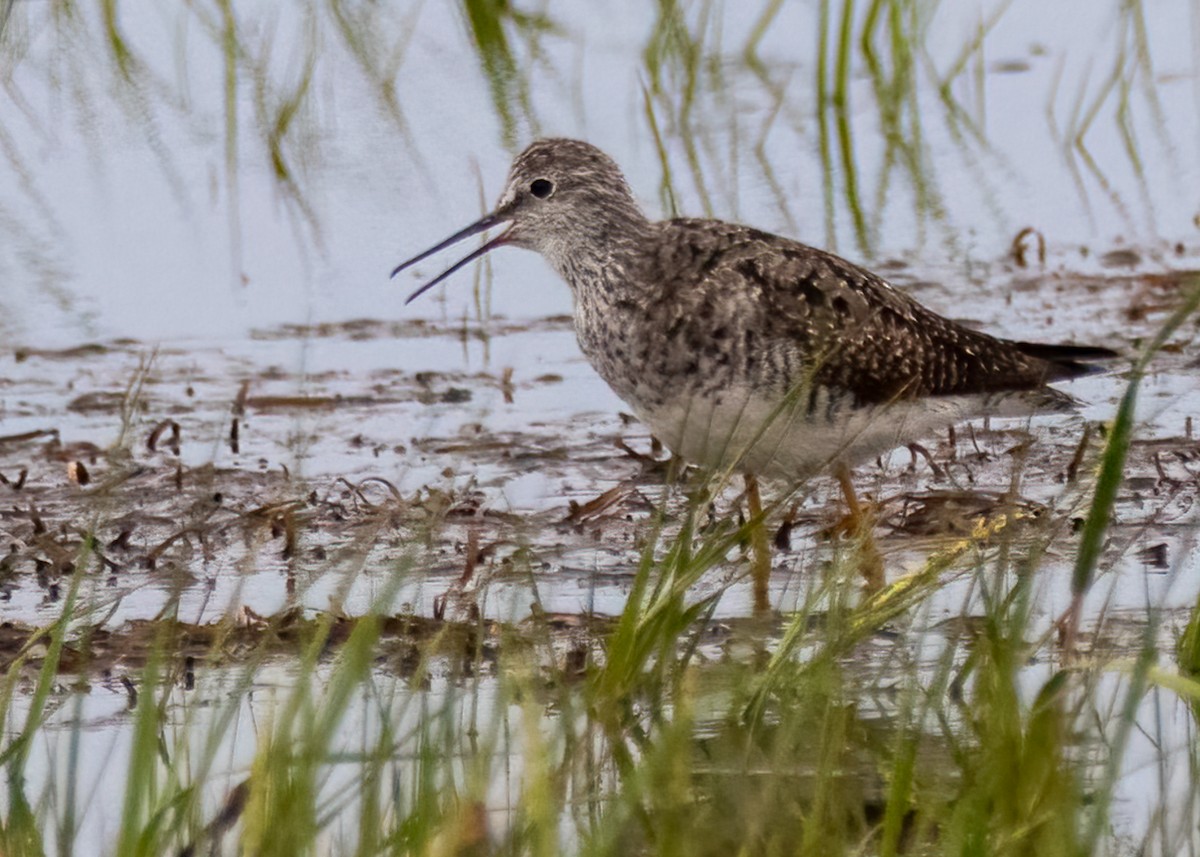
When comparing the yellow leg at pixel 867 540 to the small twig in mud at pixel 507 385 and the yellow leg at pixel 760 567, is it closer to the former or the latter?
the yellow leg at pixel 760 567

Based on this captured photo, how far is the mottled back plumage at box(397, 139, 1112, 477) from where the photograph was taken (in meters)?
6.47

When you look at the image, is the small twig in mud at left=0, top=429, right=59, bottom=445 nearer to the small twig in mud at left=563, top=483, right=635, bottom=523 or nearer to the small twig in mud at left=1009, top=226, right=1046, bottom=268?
the small twig in mud at left=563, top=483, right=635, bottom=523

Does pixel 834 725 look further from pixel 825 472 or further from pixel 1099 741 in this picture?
pixel 825 472

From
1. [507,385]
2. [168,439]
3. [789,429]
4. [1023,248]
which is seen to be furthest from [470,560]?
[1023,248]

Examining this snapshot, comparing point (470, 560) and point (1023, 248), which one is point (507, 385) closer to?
point (470, 560)

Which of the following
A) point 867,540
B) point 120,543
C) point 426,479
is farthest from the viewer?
point 426,479

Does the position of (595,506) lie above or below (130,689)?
above

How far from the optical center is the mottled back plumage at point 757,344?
255 inches

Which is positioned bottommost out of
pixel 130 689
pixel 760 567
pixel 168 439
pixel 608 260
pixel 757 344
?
pixel 130 689

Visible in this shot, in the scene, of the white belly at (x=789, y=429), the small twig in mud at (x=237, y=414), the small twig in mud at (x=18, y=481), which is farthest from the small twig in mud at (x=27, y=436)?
the white belly at (x=789, y=429)

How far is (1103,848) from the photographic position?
13.6 feet

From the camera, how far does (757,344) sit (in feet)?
21.2

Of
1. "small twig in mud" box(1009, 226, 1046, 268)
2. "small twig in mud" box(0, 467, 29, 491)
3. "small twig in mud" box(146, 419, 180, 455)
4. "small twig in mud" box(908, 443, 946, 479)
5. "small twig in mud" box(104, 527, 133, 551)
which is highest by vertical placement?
"small twig in mud" box(1009, 226, 1046, 268)

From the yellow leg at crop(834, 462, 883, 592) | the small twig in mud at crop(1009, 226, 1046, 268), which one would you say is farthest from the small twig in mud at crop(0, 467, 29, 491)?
the small twig in mud at crop(1009, 226, 1046, 268)
